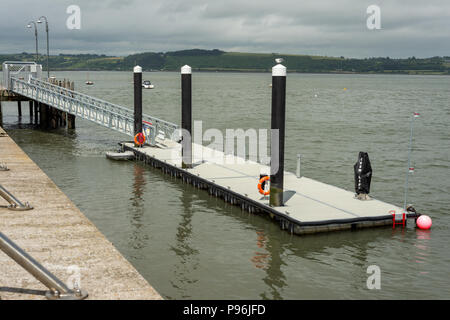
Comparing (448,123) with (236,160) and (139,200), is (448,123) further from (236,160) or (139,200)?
(139,200)

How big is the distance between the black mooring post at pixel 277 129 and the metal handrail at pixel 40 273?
8477 millimetres

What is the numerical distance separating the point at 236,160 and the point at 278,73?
380 inches

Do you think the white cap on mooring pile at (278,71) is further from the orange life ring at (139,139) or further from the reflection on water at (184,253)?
the orange life ring at (139,139)

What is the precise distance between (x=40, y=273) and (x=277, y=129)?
893 cm

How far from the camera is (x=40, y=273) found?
8.00 m

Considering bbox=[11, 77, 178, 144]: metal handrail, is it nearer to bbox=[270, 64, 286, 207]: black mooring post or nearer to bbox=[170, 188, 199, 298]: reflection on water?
bbox=[170, 188, 199, 298]: reflection on water

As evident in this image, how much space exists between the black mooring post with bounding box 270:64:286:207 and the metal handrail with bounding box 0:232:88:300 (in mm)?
8477

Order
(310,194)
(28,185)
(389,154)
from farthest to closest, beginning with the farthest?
(389,154), (310,194), (28,185)

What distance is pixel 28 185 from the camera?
16.2 m

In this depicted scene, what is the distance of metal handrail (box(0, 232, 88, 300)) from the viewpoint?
7.77 m

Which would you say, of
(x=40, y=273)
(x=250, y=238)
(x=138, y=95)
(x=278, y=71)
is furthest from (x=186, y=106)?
(x=40, y=273)

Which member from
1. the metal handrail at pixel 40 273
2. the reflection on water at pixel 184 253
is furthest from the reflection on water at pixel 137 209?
the metal handrail at pixel 40 273
